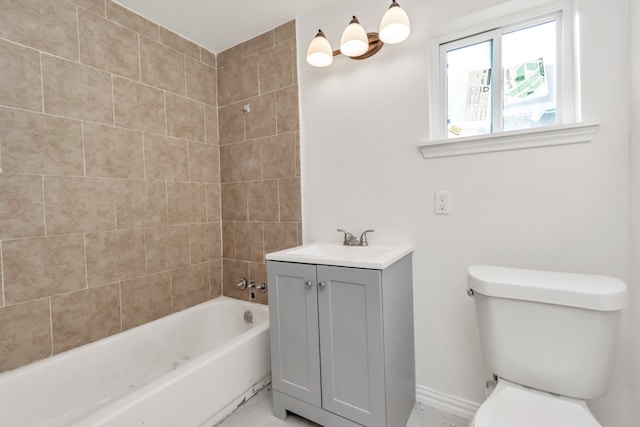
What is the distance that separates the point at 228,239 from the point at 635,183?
2.29m

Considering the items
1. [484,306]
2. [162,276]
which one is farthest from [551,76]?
[162,276]

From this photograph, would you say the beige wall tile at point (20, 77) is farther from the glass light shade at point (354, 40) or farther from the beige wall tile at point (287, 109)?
the glass light shade at point (354, 40)

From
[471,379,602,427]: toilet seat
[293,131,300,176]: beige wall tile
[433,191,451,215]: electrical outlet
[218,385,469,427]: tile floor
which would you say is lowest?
[218,385,469,427]: tile floor

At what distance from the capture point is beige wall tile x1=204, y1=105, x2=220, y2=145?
2215 millimetres

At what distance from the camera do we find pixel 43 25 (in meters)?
1.40

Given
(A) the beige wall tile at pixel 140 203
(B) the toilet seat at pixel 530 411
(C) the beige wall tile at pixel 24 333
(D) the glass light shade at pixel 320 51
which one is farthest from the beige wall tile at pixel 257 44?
(B) the toilet seat at pixel 530 411

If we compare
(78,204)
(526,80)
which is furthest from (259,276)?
(526,80)

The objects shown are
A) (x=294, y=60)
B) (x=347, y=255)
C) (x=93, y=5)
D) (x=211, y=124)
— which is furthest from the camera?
(x=211, y=124)

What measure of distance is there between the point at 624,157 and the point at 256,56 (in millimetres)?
2112

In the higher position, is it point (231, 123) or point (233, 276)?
point (231, 123)

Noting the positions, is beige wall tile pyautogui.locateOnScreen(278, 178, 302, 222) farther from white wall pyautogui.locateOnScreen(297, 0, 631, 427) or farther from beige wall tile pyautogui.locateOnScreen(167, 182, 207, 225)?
beige wall tile pyautogui.locateOnScreen(167, 182, 207, 225)

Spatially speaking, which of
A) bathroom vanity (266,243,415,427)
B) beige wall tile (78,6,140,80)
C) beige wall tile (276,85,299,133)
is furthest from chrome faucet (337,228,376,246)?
beige wall tile (78,6,140,80)

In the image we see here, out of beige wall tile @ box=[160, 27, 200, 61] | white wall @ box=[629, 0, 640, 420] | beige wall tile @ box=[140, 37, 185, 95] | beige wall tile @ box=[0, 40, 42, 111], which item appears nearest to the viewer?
white wall @ box=[629, 0, 640, 420]

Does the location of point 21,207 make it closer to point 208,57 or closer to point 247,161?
point 247,161
